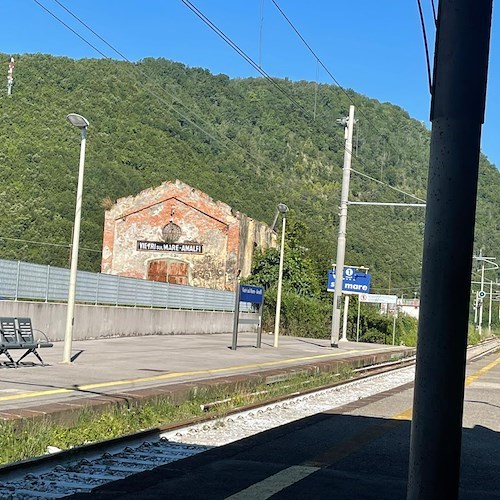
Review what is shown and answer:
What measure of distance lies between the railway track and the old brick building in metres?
38.4

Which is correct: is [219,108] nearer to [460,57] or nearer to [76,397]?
[76,397]

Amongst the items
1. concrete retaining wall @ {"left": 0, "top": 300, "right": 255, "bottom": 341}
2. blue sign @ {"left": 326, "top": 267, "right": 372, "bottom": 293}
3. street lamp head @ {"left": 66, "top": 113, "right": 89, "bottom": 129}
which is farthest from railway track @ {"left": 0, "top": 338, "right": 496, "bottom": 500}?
blue sign @ {"left": 326, "top": 267, "right": 372, "bottom": 293}

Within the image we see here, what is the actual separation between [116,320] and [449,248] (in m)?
28.3

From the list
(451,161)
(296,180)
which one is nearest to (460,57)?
(451,161)

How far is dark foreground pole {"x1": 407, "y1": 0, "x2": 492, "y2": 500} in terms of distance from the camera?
363cm

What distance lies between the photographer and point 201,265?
55094 mm

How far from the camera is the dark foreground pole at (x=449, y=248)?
3.63 metres

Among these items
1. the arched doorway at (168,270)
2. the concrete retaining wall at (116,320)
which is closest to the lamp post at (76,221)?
the concrete retaining wall at (116,320)

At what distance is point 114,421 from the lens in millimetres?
10961

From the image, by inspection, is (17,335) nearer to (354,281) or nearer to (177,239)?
(354,281)

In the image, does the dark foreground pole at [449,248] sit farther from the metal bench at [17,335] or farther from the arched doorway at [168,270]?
the arched doorway at [168,270]

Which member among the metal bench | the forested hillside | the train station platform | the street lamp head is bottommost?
the train station platform

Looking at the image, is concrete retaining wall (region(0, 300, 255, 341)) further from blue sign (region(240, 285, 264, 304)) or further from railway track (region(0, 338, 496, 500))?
railway track (region(0, 338, 496, 500))

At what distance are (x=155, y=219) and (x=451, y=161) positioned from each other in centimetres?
5282
